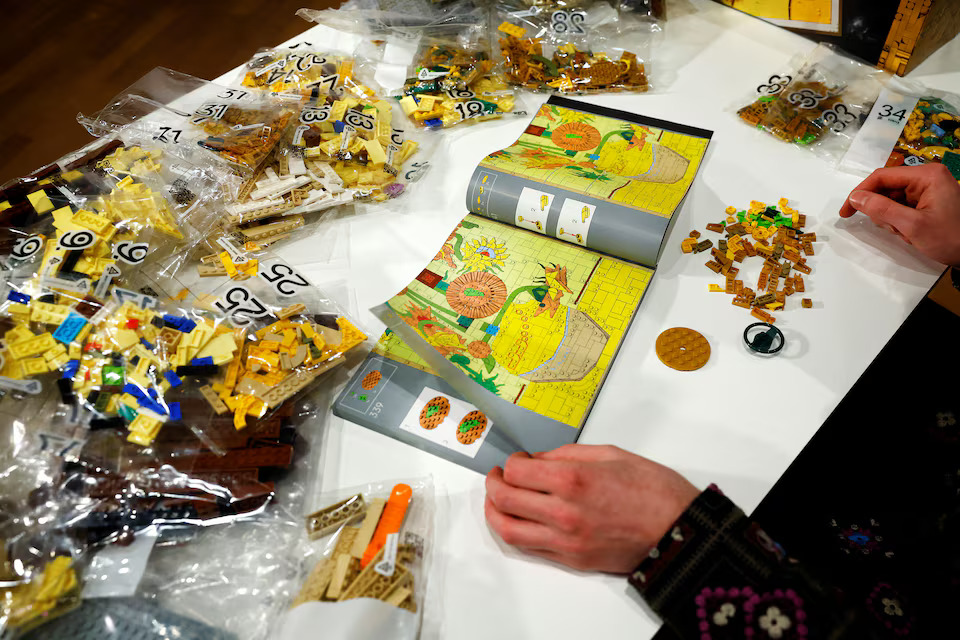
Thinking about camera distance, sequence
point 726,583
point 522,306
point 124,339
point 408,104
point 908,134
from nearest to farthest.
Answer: point 726,583
point 124,339
point 522,306
point 908,134
point 408,104

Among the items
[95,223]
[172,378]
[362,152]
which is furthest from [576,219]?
→ [95,223]

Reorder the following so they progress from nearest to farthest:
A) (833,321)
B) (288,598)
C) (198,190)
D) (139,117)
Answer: (288,598), (833,321), (198,190), (139,117)

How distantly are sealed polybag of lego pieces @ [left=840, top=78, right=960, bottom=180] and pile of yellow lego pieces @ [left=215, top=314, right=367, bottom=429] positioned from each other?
3.39 ft

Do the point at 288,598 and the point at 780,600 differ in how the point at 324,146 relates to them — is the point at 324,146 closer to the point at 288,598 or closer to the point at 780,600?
the point at 288,598

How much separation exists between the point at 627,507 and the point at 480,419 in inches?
10.3

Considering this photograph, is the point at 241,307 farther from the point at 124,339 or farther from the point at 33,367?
the point at 33,367

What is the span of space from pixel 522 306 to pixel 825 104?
834mm

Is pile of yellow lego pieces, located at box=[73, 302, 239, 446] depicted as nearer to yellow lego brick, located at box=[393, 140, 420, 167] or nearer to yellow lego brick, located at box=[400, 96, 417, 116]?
yellow lego brick, located at box=[393, 140, 420, 167]

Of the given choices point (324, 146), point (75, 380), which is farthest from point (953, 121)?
point (75, 380)

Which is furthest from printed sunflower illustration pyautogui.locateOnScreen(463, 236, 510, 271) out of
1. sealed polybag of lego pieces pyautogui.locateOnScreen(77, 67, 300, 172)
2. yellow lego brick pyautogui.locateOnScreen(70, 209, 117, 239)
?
yellow lego brick pyautogui.locateOnScreen(70, 209, 117, 239)

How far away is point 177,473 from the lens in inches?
34.1

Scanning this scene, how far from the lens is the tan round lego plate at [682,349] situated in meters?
0.98

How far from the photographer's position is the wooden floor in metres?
2.22

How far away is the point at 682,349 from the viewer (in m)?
0.99
